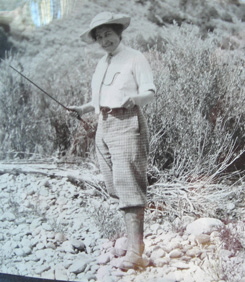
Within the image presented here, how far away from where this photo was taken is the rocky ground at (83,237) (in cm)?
263

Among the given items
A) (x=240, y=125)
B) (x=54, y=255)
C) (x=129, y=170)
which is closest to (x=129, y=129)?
(x=129, y=170)

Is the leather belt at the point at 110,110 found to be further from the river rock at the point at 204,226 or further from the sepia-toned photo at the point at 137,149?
the river rock at the point at 204,226

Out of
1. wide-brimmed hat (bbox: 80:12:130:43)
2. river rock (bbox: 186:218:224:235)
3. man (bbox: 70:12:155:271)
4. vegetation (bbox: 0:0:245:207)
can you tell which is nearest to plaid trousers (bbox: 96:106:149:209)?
man (bbox: 70:12:155:271)

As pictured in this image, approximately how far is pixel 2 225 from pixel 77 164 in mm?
613

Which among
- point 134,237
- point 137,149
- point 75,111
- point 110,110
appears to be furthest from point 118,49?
point 134,237

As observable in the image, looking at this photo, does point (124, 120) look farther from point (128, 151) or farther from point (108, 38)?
point (108, 38)

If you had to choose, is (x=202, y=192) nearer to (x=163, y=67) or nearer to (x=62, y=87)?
(x=163, y=67)

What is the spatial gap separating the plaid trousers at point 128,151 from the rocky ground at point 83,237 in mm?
175

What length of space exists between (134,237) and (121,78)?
84 cm

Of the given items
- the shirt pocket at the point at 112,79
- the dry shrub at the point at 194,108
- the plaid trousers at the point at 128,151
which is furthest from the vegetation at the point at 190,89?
the shirt pocket at the point at 112,79

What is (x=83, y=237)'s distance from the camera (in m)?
2.88

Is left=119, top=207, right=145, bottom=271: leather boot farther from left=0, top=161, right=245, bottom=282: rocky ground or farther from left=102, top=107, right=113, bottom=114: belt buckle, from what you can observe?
left=102, top=107, right=113, bottom=114: belt buckle

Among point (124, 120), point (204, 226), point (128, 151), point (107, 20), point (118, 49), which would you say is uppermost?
point (107, 20)

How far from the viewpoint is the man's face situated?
8.81 ft
